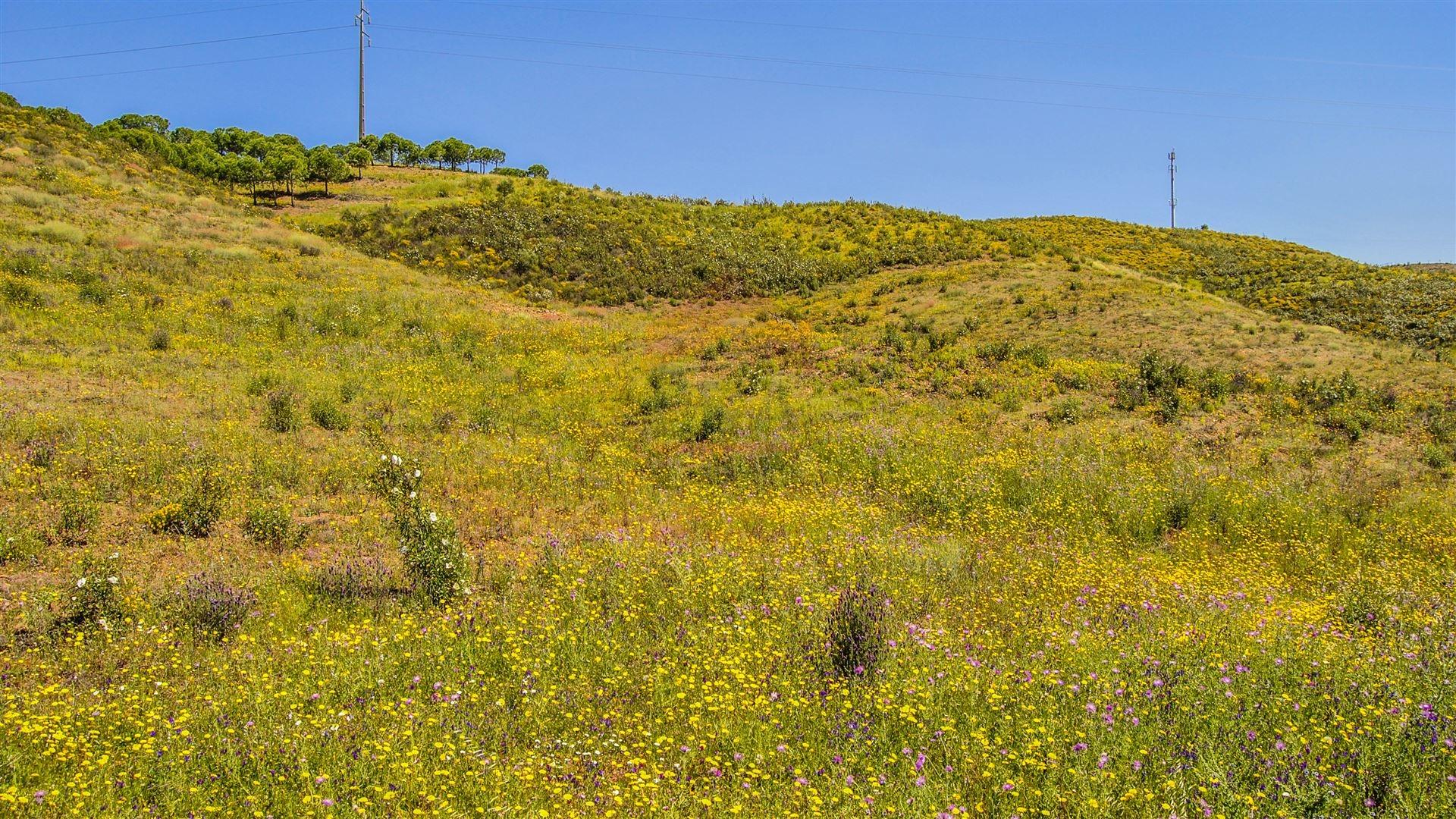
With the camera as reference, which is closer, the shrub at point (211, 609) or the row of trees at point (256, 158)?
the shrub at point (211, 609)

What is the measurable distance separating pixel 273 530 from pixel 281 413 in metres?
5.43

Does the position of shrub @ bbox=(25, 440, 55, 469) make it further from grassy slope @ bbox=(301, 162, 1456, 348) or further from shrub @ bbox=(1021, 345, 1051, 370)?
grassy slope @ bbox=(301, 162, 1456, 348)

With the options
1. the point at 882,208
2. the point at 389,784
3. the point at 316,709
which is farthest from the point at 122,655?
the point at 882,208

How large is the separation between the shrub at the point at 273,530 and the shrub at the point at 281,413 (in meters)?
4.61

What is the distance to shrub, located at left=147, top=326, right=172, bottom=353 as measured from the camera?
17.2 meters

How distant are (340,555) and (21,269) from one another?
749 inches

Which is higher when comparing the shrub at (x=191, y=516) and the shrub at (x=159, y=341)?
the shrub at (x=159, y=341)

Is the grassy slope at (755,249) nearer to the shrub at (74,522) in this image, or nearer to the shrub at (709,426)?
the shrub at (709,426)

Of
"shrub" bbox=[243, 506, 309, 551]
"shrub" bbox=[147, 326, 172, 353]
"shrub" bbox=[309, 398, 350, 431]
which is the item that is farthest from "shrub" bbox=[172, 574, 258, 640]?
"shrub" bbox=[147, 326, 172, 353]

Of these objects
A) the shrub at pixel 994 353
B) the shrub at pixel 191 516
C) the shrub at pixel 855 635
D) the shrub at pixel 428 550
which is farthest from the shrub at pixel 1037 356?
the shrub at pixel 191 516

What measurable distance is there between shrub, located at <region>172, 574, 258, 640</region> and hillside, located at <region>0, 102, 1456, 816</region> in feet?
0.14

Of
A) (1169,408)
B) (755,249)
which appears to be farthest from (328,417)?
(755,249)

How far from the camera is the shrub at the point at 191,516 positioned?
9000mm

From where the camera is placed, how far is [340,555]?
8.66 m
